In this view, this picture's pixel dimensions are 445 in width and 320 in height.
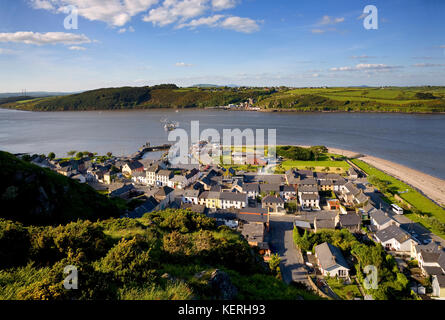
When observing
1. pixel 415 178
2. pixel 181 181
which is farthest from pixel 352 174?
pixel 181 181

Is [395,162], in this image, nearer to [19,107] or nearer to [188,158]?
[188,158]

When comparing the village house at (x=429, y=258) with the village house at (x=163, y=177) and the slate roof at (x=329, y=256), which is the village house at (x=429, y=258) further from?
the village house at (x=163, y=177)

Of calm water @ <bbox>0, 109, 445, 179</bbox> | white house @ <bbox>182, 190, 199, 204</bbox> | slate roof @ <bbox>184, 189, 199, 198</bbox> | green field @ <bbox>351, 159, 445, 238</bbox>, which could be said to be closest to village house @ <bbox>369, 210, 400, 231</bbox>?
green field @ <bbox>351, 159, 445, 238</bbox>

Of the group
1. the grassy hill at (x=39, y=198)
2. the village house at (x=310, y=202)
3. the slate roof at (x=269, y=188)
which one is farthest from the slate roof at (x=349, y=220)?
the grassy hill at (x=39, y=198)

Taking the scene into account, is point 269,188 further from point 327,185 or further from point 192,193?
point 192,193

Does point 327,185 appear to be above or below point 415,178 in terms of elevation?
above

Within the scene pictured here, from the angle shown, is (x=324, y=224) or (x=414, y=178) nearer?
(x=324, y=224)
